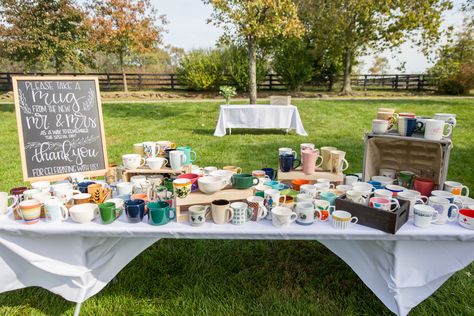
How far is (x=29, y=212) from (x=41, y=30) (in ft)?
39.4

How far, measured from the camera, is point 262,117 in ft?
23.5

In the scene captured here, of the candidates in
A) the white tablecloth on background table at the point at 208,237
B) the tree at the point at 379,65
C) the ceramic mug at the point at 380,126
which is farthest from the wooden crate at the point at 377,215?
the tree at the point at 379,65

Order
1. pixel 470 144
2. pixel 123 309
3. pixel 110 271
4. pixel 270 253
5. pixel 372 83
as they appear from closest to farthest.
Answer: pixel 110 271, pixel 123 309, pixel 270 253, pixel 470 144, pixel 372 83

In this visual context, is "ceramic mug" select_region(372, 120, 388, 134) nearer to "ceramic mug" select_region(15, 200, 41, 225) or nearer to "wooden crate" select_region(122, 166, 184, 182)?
"wooden crate" select_region(122, 166, 184, 182)

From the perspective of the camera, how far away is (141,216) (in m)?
1.71

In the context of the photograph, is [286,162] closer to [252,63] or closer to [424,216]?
[424,216]

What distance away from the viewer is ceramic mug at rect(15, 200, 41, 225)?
166cm

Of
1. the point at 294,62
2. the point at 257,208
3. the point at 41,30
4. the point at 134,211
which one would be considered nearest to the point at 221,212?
the point at 257,208

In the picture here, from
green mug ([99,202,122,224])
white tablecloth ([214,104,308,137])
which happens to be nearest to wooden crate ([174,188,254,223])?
green mug ([99,202,122,224])

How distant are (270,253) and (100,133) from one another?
5.20 ft

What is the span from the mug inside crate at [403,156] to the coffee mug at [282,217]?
0.99 metres

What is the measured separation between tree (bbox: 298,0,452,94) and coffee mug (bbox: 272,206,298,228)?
48.5 feet

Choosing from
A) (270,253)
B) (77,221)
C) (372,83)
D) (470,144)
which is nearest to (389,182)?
(270,253)

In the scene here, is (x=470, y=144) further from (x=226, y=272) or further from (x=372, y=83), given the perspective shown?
(x=372, y=83)
